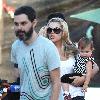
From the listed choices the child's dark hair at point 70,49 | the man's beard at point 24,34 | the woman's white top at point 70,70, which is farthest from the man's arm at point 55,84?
the child's dark hair at point 70,49

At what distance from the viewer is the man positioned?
405 cm

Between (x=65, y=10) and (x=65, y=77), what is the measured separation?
2.54m

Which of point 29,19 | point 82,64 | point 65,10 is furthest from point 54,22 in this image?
point 65,10

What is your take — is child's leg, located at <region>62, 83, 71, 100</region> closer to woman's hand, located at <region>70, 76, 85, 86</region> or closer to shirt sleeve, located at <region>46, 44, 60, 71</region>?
woman's hand, located at <region>70, 76, 85, 86</region>

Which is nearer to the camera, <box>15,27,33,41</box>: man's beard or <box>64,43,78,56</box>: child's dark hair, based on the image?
<box>15,27,33,41</box>: man's beard

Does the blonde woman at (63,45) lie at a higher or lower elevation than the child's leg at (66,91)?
higher

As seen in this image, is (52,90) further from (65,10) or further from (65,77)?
(65,10)

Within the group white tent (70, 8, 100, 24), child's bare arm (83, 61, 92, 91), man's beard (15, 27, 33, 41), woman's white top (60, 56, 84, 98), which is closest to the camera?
man's beard (15, 27, 33, 41)

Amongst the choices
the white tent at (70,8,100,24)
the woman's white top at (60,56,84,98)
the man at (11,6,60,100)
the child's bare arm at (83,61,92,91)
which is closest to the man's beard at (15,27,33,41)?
the man at (11,6,60,100)

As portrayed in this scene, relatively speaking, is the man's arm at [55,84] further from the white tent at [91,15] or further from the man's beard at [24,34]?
the white tent at [91,15]

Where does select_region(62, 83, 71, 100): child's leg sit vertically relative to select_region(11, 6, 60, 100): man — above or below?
below

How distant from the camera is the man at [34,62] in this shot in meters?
4.05

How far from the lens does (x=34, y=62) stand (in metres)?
4.07

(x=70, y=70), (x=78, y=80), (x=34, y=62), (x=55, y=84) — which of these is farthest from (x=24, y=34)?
(x=78, y=80)
